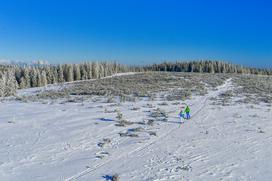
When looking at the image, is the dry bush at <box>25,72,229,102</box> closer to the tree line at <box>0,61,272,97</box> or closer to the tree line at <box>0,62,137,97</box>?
the tree line at <box>0,61,272,97</box>

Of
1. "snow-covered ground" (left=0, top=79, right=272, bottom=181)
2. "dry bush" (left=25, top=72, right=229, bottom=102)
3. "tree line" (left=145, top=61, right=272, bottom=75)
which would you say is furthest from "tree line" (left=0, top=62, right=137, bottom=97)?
"snow-covered ground" (left=0, top=79, right=272, bottom=181)

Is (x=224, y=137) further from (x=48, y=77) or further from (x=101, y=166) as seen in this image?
(x=48, y=77)

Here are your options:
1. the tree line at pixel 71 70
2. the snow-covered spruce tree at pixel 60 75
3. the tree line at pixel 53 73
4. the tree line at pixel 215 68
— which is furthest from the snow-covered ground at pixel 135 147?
the tree line at pixel 215 68

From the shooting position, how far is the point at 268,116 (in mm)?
25516

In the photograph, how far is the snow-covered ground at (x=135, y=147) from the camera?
12.8m

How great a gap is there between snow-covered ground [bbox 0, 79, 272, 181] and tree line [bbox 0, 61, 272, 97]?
36.0 m

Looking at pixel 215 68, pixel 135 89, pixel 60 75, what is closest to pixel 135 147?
pixel 135 89

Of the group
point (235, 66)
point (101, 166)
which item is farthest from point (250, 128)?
point (235, 66)

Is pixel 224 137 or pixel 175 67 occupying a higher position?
pixel 175 67

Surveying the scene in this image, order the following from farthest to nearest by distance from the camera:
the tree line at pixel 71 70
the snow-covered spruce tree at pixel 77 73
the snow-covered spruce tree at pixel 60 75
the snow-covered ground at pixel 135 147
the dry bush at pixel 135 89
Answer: the snow-covered spruce tree at pixel 77 73
the snow-covered spruce tree at pixel 60 75
the tree line at pixel 71 70
the dry bush at pixel 135 89
the snow-covered ground at pixel 135 147

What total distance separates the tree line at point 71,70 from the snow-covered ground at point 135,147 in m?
36.0

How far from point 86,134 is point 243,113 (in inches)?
604

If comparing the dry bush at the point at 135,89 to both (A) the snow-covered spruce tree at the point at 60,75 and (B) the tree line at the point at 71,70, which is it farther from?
(A) the snow-covered spruce tree at the point at 60,75

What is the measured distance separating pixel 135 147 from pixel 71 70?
76943 mm
